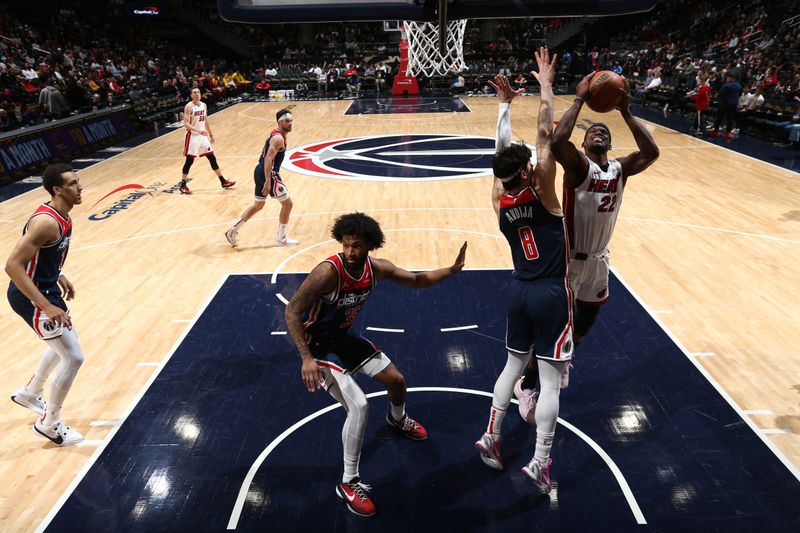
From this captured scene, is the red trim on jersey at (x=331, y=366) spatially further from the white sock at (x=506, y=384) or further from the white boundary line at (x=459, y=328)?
the white boundary line at (x=459, y=328)

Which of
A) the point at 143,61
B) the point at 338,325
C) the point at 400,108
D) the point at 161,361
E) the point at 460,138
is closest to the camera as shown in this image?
the point at 338,325

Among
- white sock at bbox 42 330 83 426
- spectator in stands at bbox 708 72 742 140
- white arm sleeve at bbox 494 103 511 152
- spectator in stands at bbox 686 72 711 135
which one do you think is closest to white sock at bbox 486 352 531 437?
white arm sleeve at bbox 494 103 511 152

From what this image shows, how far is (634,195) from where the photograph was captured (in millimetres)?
10062

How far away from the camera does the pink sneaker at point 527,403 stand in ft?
14.2

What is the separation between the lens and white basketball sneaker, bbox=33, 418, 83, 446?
166 inches

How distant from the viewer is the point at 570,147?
360 cm

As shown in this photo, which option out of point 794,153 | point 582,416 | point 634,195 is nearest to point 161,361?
point 582,416

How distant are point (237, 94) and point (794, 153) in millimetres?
21011

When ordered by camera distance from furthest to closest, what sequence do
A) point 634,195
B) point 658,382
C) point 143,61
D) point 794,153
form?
point 143,61, point 794,153, point 634,195, point 658,382

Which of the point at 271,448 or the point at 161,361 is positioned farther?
the point at 161,361

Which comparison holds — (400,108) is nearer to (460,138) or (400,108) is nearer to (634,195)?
(460,138)

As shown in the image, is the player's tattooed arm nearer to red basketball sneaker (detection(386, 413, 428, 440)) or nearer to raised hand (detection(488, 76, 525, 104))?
red basketball sneaker (detection(386, 413, 428, 440))

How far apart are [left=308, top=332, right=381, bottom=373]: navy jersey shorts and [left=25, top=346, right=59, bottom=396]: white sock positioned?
2.03 meters

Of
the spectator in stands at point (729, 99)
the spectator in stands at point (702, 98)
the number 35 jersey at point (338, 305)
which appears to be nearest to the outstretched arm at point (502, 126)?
the number 35 jersey at point (338, 305)
